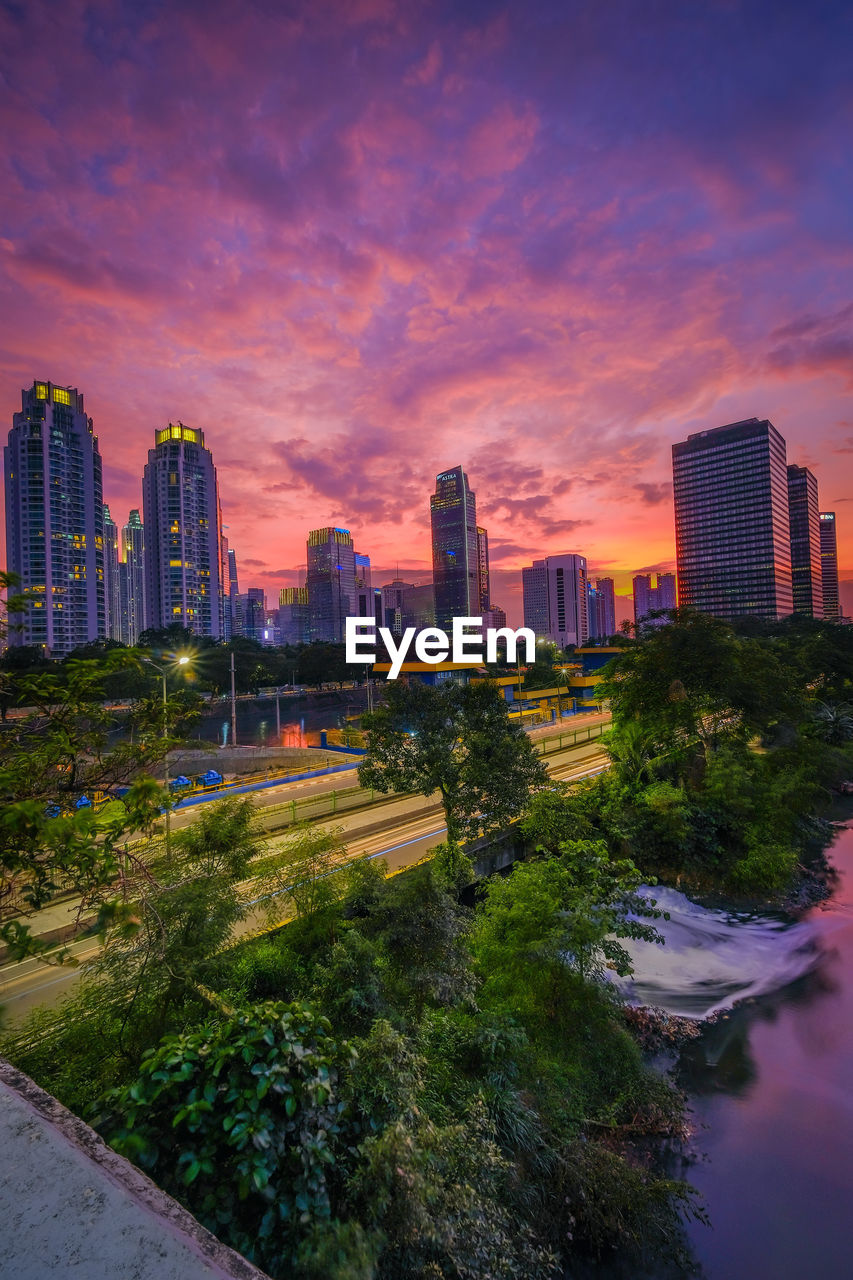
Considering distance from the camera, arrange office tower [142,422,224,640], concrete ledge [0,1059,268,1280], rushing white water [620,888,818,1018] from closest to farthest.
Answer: concrete ledge [0,1059,268,1280] < rushing white water [620,888,818,1018] < office tower [142,422,224,640]

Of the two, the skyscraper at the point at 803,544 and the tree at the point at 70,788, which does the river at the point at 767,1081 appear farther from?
the skyscraper at the point at 803,544

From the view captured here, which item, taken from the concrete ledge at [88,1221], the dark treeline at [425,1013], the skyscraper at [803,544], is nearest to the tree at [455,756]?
the dark treeline at [425,1013]

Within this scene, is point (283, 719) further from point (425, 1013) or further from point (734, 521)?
point (734, 521)

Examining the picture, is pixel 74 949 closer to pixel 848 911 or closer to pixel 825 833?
pixel 848 911

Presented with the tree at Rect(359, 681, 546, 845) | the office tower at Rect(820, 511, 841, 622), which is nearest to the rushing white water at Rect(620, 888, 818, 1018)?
the tree at Rect(359, 681, 546, 845)

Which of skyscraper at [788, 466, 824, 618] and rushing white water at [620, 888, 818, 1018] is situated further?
skyscraper at [788, 466, 824, 618]

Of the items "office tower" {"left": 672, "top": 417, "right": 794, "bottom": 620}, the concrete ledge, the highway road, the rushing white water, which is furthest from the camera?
"office tower" {"left": 672, "top": 417, "right": 794, "bottom": 620}

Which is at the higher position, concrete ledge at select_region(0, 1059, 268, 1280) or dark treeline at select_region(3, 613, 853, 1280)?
concrete ledge at select_region(0, 1059, 268, 1280)

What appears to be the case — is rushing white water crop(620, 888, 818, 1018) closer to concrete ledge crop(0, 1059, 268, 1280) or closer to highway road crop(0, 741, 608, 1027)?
highway road crop(0, 741, 608, 1027)
